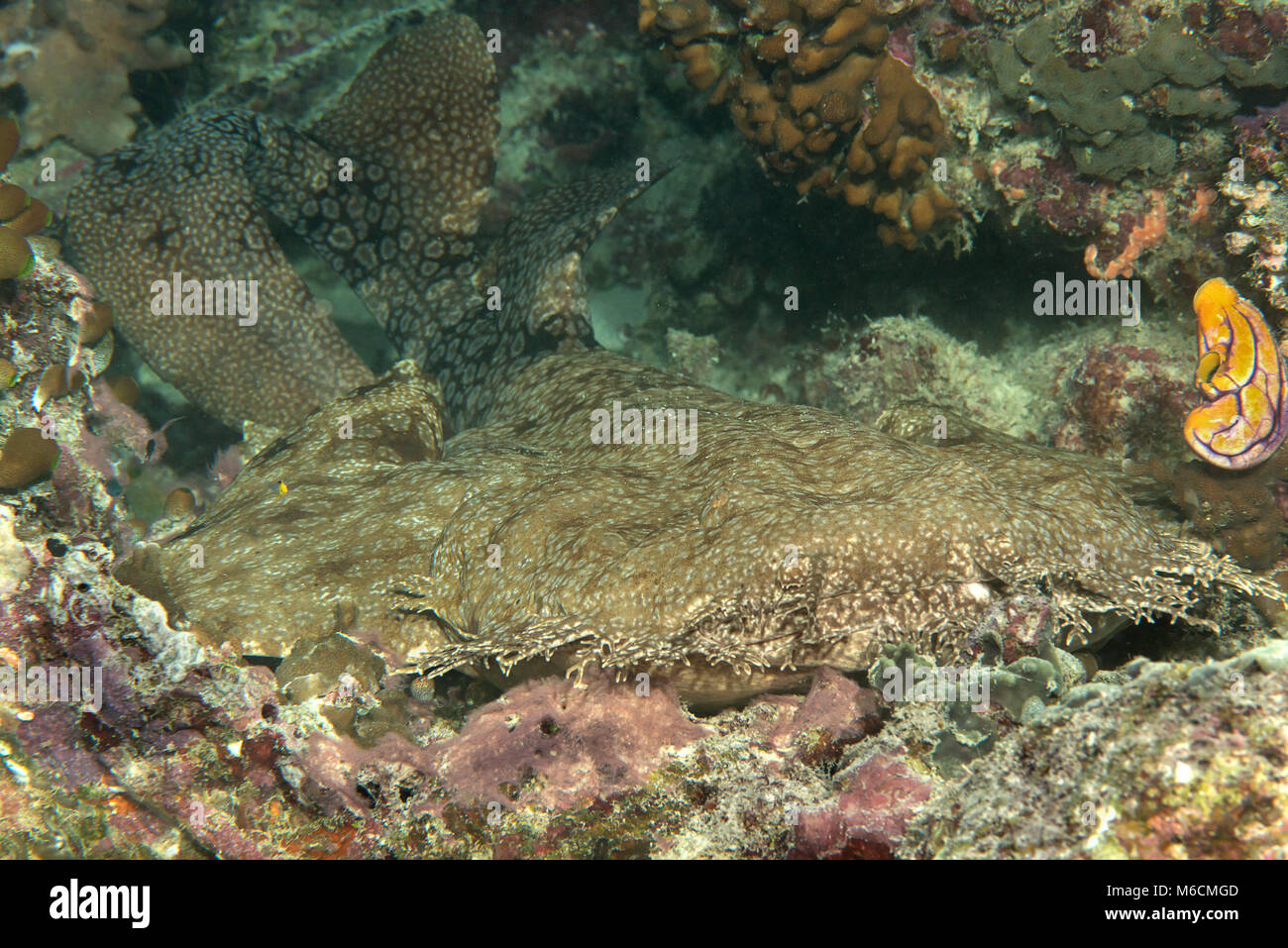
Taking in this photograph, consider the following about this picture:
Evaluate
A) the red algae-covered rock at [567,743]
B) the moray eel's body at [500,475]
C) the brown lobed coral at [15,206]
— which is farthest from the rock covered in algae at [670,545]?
the brown lobed coral at [15,206]

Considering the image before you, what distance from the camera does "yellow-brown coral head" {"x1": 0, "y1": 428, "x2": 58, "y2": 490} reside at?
447 cm

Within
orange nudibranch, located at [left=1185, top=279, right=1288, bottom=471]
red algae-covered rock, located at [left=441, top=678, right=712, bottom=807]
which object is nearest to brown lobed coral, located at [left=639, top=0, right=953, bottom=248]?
orange nudibranch, located at [left=1185, top=279, right=1288, bottom=471]

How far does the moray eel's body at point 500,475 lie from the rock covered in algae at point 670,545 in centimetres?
2

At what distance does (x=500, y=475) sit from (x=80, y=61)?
8.04 metres

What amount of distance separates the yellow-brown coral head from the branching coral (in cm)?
539

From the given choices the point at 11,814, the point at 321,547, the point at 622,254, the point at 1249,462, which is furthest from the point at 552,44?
the point at 11,814

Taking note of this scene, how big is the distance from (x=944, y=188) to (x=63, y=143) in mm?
9396

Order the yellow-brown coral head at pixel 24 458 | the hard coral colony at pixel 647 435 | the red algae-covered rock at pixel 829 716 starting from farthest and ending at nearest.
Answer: the yellow-brown coral head at pixel 24 458
the red algae-covered rock at pixel 829 716
the hard coral colony at pixel 647 435

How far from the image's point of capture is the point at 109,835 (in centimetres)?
271

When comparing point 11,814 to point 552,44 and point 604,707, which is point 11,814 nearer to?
point 604,707

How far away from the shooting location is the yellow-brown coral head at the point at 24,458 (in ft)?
14.7

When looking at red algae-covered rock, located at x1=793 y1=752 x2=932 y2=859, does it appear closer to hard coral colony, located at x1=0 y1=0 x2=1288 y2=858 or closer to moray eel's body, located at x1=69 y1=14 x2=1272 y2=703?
hard coral colony, located at x1=0 y1=0 x2=1288 y2=858

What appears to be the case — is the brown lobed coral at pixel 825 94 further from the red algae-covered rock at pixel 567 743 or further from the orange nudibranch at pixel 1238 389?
the red algae-covered rock at pixel 567 743

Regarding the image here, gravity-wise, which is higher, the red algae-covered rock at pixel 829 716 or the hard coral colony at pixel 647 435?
the hard coral colony at pixel 647 435
